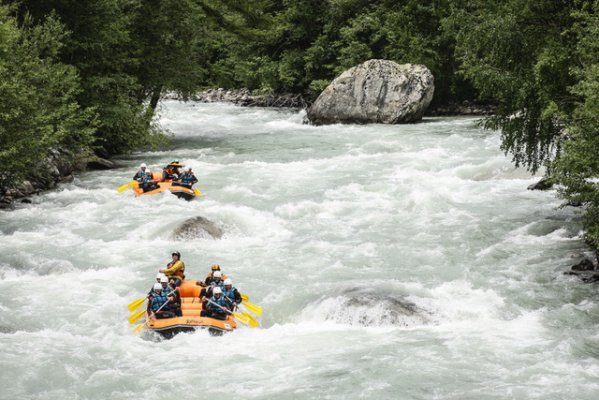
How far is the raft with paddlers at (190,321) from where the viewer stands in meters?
10.4

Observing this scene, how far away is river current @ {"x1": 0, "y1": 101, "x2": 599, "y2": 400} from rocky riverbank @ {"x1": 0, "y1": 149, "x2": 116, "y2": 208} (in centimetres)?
47

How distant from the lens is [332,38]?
41125 mm

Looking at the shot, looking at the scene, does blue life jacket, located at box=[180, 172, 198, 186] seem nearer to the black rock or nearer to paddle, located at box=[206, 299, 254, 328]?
the black rock

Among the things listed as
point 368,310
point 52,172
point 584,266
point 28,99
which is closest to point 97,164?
point 52,172

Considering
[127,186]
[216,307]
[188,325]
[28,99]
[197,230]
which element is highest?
[28,99]

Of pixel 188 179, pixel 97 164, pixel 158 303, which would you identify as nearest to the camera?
pixel 158 303

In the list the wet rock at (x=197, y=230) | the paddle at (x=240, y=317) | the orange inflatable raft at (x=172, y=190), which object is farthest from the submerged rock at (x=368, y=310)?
the orange inflatable raft at (x=172, y=190)

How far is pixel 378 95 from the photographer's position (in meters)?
31.7

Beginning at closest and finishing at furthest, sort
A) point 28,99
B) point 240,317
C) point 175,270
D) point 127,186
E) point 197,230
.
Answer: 1. point 240,317
2. point 175,270
3. point 197,230
4. point 28,99
5. point 127,186

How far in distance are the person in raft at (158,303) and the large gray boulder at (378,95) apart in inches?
869

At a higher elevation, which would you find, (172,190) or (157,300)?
(172,190)

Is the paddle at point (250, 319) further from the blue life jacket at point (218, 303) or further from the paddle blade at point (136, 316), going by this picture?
the paddle blade at point (136, 316)

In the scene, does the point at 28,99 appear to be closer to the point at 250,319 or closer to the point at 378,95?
the point at 250,319

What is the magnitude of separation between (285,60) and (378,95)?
1155 centimetres
